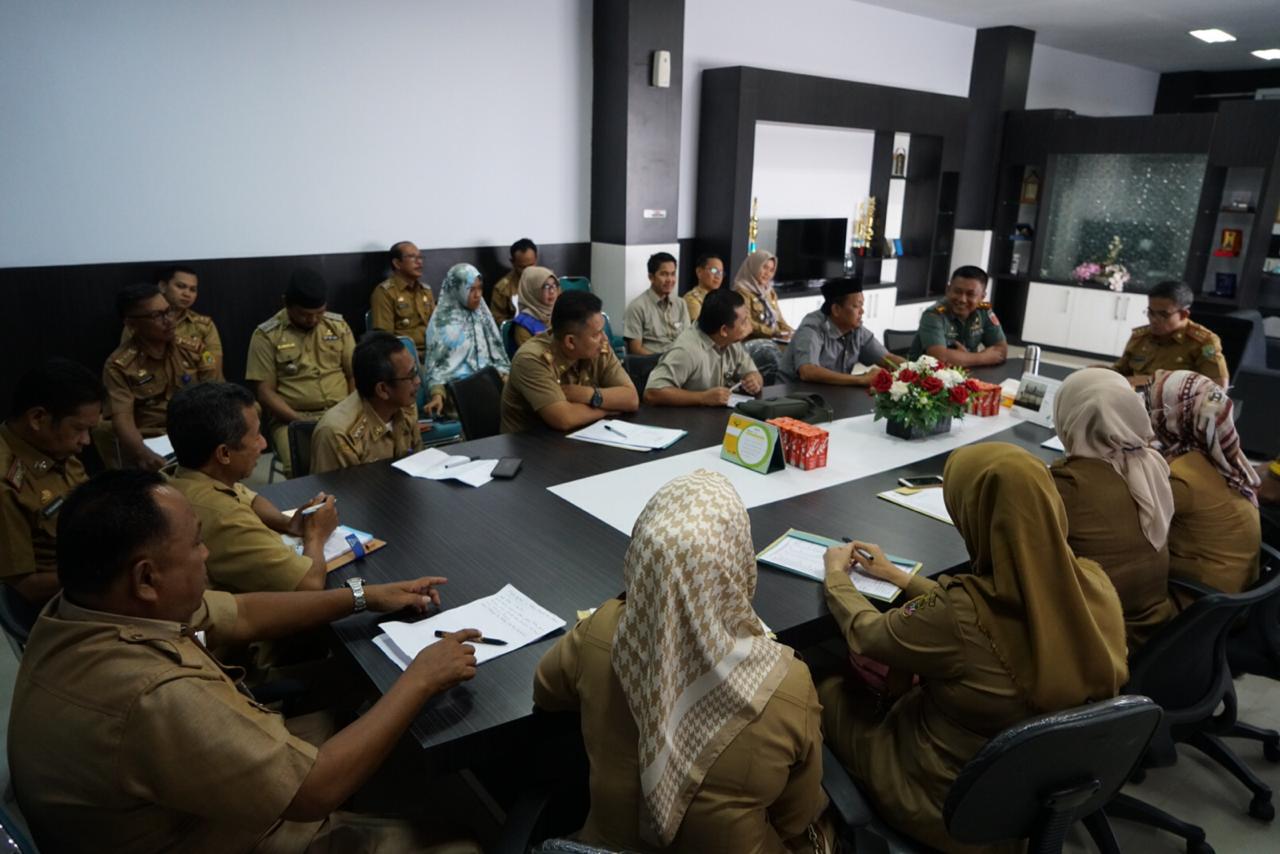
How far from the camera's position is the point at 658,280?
5684mm

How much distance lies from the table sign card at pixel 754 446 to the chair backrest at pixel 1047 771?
1.39 metres

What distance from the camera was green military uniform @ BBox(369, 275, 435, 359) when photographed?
528 centimetres

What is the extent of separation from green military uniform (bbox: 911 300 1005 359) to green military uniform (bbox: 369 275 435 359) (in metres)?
3.03

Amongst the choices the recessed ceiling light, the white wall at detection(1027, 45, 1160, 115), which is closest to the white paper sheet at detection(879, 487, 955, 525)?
the recessed ceiling light

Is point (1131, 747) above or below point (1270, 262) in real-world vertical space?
below

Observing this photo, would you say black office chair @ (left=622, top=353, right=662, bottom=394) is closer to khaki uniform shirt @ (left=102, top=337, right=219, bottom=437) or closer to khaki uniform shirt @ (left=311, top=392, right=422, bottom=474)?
khaki uniform shirt @ (left=311, top=392, right=422, bottom=474)

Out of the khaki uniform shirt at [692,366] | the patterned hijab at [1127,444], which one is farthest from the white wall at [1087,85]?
the patterned hijab at [1127,444]

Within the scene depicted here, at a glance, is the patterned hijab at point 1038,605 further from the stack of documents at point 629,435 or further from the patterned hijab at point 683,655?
the stack of documents at point 629,435

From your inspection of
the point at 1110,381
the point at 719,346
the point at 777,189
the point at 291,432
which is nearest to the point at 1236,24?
the point at 777,189

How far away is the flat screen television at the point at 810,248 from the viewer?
744 cm

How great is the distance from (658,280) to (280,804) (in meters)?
4.76

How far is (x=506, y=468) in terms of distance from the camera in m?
2.66

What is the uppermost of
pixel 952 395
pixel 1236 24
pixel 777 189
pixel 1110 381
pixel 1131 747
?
pixel 1236 24

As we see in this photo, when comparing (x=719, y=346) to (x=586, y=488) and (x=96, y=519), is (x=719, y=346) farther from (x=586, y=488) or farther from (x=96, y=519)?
(x=96, y=519)
